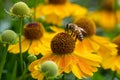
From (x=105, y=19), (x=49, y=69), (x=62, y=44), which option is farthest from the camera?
(x=105, y=19)

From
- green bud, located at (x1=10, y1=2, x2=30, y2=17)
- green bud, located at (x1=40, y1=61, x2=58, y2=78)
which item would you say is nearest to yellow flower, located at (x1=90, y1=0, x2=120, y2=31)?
Answer: green bud, located at (x1=10, y1=2, x2=30, y2=17)

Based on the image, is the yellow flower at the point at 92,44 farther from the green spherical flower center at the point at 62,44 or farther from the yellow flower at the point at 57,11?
the yellow flower at the point at 57,11

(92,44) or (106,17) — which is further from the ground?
(92,44)

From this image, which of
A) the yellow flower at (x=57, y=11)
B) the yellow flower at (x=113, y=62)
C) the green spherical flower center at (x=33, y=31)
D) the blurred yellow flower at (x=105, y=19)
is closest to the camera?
the yellow flower at (x=113, y=62)

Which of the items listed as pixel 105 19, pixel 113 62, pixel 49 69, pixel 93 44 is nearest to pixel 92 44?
pixel 93 44

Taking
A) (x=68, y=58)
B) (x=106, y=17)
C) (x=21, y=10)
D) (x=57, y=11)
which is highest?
(x=21, y=10)

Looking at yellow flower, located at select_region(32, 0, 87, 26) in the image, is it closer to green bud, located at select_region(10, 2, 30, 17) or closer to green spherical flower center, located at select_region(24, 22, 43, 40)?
green spherical flower center, located at select_region(24, 22, 43, 40)

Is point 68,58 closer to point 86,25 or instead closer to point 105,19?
point 86,25

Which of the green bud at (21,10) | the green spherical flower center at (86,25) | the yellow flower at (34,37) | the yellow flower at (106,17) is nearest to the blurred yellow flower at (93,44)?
the green spherical flower center at (86,25)
